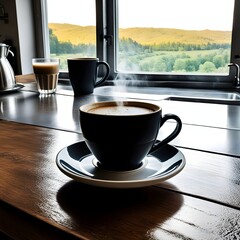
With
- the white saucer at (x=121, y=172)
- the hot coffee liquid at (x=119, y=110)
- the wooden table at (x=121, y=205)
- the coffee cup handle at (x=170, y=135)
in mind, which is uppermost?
the hot coffee liquid at (x=119, y=110)

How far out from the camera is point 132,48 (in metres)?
2.11

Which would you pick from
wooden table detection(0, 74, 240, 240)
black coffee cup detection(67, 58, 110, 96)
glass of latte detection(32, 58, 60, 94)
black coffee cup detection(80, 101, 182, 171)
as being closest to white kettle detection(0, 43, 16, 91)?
glass of latte detection(32, 58, 60, 94)

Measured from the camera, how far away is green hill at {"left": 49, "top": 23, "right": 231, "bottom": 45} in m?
1.80

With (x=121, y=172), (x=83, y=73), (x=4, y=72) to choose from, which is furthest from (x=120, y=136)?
(x=4, y=72)

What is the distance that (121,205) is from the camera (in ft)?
1.36

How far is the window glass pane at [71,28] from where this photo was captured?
7.40 feet

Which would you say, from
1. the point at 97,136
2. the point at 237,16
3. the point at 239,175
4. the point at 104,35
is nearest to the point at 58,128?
the point at 97,136

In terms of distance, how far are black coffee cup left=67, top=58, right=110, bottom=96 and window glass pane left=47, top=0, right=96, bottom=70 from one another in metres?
0.99

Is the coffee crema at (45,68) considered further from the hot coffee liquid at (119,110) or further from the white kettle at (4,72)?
the hot coffee liquid at (119,110)

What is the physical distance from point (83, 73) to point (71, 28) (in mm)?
1231

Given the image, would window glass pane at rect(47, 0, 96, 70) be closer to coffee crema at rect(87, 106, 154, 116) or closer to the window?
the window

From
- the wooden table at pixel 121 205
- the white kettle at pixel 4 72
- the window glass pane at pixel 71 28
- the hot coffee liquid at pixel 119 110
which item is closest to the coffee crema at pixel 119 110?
the hot coffee liquid at pixel 119 110

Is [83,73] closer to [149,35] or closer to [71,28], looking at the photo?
[149,35]

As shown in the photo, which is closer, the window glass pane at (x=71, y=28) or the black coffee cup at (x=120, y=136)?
the black coffee cup at (x=120, y=136)
